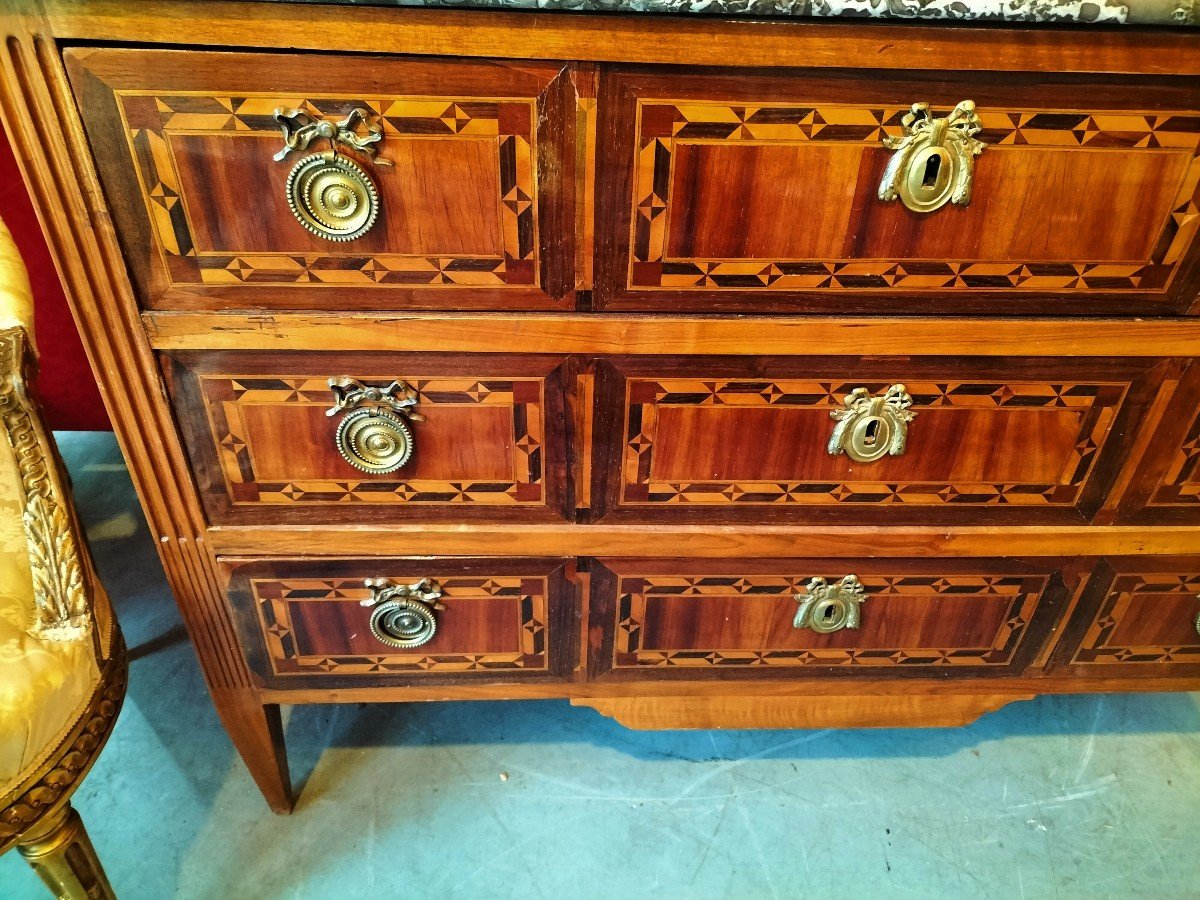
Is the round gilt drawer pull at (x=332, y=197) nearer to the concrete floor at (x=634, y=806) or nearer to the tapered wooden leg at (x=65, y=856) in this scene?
the tapered wooden leg at (x=65, y=856)

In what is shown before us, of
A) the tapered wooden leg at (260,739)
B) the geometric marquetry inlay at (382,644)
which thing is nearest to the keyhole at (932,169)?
the geometric marquetry inlay at (382,644)

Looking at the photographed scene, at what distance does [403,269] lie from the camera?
602mm

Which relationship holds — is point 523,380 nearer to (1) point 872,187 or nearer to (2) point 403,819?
(1) point 872,187

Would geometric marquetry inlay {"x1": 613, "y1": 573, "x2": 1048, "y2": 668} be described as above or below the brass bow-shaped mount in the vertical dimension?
below

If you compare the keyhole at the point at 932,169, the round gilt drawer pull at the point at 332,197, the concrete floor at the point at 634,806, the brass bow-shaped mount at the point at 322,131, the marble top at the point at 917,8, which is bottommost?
the concrete floor at the point at 634,806

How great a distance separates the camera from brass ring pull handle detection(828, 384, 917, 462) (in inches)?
26.6

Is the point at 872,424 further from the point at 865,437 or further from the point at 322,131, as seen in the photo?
the point at 322,131

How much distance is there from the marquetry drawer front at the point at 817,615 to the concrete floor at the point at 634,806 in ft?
0.74

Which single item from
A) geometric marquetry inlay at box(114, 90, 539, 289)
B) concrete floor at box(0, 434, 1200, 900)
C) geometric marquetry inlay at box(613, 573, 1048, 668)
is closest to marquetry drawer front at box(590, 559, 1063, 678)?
geometric marquetry inlay at box(613, 573, 1048, 668)

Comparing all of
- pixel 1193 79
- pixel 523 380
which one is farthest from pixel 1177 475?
pixel 523 380

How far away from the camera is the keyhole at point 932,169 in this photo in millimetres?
577

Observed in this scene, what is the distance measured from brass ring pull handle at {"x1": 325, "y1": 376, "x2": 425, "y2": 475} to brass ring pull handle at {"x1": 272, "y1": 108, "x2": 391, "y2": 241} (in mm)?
129

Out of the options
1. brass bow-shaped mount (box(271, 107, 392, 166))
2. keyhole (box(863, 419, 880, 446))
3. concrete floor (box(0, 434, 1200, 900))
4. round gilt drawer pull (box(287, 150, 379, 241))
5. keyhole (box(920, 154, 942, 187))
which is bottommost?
concrete floor (box(0, 434, 1200, 900))

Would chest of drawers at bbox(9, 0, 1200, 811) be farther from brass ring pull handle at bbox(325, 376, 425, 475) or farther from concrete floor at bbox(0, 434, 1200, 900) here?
concrete floor at bbox(0, 434, 1200, 900)
